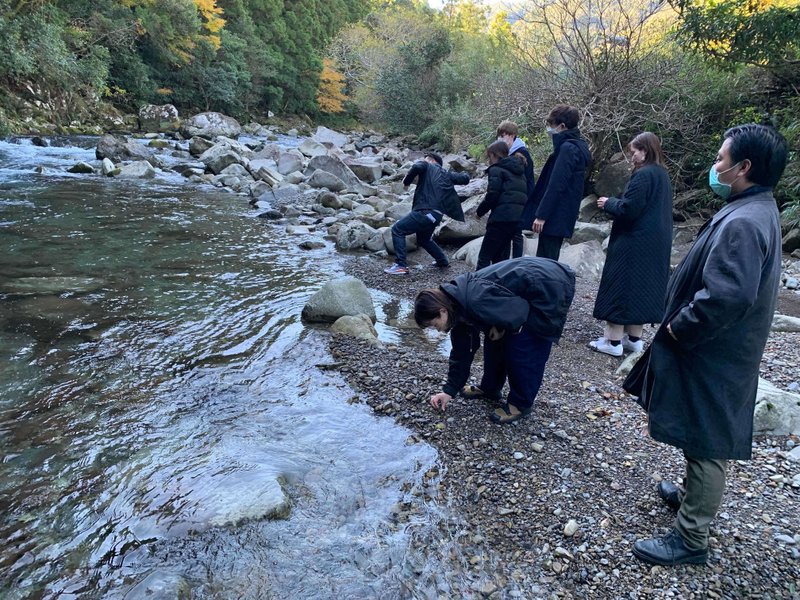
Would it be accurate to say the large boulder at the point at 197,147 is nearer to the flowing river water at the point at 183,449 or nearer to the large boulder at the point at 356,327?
the flowing river water at the point at 183,449

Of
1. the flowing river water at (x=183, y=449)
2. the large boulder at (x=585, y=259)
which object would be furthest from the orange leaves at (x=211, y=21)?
the large boulder at (x=585, y=259)

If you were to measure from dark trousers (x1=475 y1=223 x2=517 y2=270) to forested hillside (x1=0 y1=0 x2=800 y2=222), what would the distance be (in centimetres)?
436

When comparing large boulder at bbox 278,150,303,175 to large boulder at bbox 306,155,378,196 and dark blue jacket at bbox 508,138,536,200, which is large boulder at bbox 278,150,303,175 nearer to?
large boulder at bbox 306,155,378,196

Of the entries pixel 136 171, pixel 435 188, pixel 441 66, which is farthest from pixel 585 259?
pixel 441 66

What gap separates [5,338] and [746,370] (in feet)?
19.0

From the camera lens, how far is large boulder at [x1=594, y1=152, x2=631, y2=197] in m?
9.49

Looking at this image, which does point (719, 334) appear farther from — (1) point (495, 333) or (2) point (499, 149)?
(2) point (499, 149)

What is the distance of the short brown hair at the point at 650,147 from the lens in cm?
409

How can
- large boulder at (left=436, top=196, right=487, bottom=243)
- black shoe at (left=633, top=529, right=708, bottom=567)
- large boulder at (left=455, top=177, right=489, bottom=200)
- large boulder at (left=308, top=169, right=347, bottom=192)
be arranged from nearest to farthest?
black shoe at (left=633, top=529, right=708, bottom=567), large boulder at (left=436, top=196, right=487, bottom=243), large boulder at (left=455, top=177, right=489, bottom=200), large boulder at (left=308, top=169, right=347, bottom=192)

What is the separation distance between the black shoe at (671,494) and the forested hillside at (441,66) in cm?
658

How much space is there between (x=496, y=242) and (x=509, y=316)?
333 cm

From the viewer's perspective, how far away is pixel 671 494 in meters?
2.78

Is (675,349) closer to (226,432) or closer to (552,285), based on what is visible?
(552,285)

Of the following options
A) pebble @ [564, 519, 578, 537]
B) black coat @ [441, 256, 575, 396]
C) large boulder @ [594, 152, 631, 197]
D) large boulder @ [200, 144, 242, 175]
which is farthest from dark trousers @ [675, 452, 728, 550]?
large boulder @ [200, 144, 242, 175]
